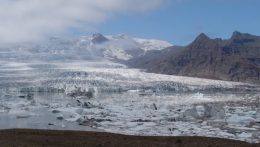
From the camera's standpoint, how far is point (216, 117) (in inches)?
1736

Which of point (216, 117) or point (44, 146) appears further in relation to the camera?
point (216, 117)

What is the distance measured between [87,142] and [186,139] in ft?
18.4

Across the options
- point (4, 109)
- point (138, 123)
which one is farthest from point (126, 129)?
point (4, 109)

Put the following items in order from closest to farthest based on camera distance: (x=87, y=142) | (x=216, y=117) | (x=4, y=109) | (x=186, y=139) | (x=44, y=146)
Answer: (x=44, y=146) → (x=87, y=142) → (x=186, y=139) → (x=216, y=117) → (x=4, y=109)

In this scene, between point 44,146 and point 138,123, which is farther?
point 138,123

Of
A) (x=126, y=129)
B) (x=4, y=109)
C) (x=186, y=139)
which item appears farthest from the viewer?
(x=4, y=109)

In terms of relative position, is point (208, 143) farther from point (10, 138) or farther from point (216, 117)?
point (216, 117)

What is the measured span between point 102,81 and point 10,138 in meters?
120

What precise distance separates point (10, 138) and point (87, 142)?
3783 mm

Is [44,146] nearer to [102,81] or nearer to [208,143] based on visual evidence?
[208,143]

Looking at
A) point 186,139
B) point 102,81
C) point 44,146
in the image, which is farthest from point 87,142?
point 102,81

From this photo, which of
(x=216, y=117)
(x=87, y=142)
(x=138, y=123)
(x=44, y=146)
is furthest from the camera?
(x=216, y=117)

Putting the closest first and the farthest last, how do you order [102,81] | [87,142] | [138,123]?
[87,142], [138,123], [102,81]

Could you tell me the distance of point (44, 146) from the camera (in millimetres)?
18078
